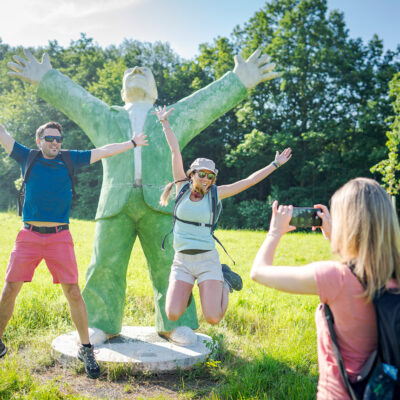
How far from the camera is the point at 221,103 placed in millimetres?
4254

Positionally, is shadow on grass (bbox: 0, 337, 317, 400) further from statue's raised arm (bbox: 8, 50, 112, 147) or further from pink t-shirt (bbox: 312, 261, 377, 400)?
statue's raised arm (bbox: 8, 50, 112, 147)

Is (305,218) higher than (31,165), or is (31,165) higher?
(31,165)

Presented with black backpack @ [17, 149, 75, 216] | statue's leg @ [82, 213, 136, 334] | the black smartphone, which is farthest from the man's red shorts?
the black smartphone

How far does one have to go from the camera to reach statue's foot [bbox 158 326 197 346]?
3.82m

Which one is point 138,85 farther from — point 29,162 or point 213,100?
point 29,162

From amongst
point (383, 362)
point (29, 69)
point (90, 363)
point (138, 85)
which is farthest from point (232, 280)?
point (29, 69)

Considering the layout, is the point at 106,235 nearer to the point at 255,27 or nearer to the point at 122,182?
the point at 122,182

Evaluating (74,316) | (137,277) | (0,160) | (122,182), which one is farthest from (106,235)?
(0,160)

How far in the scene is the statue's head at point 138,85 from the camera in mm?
4195

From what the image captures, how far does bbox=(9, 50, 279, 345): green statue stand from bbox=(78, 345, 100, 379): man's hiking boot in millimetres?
490

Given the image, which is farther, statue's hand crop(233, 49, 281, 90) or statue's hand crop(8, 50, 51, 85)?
statue's hand crop(233, 49, 281, 90)

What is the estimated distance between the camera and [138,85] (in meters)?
4.19

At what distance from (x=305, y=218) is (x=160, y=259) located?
2231mm

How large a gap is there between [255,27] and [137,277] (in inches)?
669
